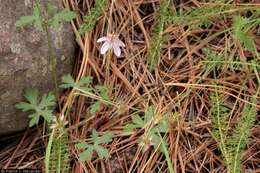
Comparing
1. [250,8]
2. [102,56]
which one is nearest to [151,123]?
[102,56]

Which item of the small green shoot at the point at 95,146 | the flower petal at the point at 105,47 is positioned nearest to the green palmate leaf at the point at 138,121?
the small green shoot at the point at 95,146

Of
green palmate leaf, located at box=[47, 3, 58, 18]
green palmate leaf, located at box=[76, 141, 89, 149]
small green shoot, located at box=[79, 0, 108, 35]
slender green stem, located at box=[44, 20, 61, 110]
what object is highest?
green palmate leaf, located at box=[47, 3, 58, 18]

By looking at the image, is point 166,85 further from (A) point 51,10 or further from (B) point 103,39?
(A) point 51,10

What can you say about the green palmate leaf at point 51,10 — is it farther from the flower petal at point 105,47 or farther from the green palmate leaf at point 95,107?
the green palmate leaf at point 95,107

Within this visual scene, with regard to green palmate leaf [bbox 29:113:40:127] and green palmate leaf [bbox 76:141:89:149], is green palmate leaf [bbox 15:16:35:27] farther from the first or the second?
green palmate leaf [bbox 76:141:89:149]

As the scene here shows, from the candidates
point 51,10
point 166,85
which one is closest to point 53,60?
point 51,10

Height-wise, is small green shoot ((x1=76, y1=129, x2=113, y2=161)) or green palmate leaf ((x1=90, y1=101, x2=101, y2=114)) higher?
green palmate leaf ((x1=90, y1=101, x2=101, y2=114))

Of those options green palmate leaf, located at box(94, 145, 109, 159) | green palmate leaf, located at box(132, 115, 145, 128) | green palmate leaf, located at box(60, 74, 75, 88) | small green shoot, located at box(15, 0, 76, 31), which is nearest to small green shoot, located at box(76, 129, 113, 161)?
green palmate leaf, located at box(94, 145, 109, 159)
